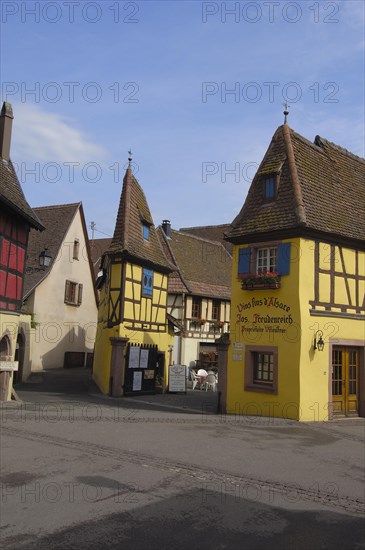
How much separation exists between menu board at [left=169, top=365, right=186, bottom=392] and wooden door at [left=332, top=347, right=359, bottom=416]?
860cm

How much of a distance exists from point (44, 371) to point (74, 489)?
66.0 feet

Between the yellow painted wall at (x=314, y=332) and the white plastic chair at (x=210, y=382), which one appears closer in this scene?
the yellow painted wall at (x=314, y=332)

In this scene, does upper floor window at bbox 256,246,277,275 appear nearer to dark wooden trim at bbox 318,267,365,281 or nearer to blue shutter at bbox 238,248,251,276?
blue shutter at bbox 238,248,251,276

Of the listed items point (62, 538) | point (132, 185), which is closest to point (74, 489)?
point (62, 538)

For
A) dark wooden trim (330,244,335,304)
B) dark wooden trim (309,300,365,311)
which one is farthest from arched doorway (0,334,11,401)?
dark wooden trim (330,244,335,304)

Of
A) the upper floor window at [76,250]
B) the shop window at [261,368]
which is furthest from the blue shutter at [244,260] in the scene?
the upper floor window at [76,250]

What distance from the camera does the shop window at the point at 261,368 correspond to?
52.1ft

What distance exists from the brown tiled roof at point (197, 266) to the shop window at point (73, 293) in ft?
17.1

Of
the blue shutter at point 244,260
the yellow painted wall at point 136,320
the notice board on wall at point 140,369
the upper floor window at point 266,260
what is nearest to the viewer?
the upper floor window at point 266,260

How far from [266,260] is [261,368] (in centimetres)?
338

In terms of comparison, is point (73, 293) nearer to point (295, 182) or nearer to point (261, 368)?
point (261, 368)

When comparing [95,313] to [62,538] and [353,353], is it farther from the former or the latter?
[62,538]

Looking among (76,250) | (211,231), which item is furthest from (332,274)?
(211,231)

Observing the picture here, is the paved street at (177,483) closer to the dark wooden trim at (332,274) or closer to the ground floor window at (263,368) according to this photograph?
the ground floor window at (263,368)
